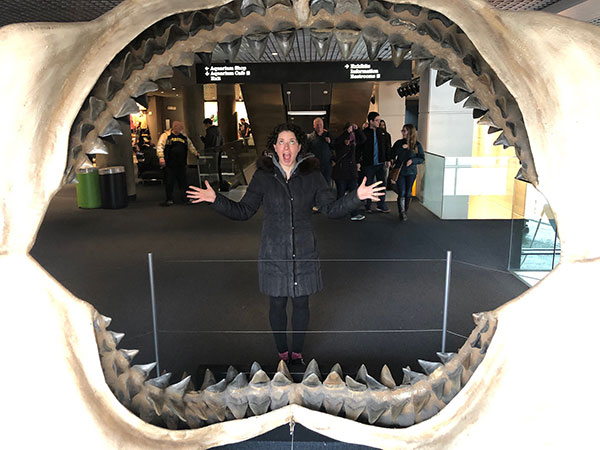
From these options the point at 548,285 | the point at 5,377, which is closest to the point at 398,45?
the point at 548,285

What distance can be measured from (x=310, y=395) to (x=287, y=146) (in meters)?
1.32

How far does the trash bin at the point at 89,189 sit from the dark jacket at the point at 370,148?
4014mm

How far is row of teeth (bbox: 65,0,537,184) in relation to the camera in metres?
1.19

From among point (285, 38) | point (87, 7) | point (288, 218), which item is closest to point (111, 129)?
point (285, 38)

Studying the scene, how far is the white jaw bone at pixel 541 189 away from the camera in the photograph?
100 cm

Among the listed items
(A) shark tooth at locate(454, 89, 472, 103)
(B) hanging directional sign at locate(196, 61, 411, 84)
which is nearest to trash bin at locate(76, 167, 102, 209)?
(B) hanging directional sign at locate(196, 61, 411, 84)

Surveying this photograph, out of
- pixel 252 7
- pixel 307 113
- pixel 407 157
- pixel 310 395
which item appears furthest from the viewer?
pixel 307 113

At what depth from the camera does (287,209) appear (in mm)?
2582

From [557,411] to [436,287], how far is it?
3149mm

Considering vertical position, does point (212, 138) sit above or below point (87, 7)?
below

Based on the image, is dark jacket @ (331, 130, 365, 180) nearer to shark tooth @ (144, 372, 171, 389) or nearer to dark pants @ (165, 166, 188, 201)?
dark pants @ (165, 166, 188, 201)

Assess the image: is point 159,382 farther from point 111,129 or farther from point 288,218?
point 288,218

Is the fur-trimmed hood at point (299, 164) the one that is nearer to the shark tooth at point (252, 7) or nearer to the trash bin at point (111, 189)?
the shark tooth at point (252, 7)

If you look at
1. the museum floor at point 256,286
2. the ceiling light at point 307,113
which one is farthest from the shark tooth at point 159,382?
the ceiling light at point 307,113
